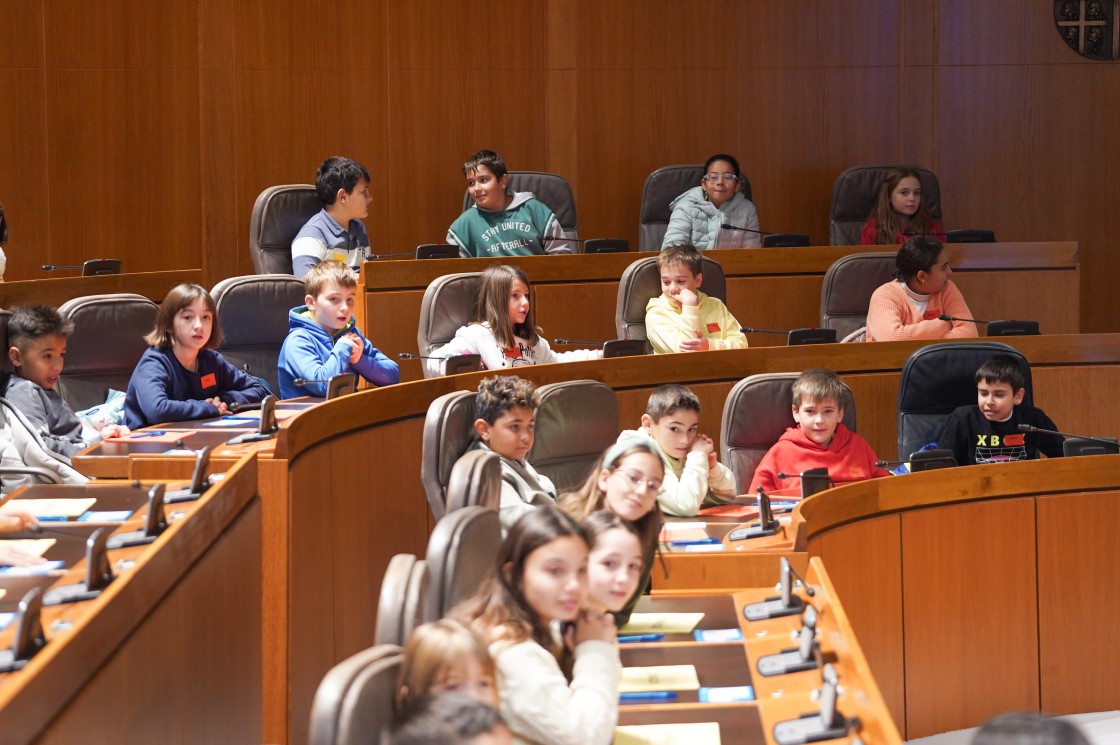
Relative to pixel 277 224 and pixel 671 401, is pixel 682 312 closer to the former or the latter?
pixel 671 401

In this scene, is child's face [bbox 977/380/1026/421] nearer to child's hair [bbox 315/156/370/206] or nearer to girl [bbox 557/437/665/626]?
girl [bbox 557/437/665/626]

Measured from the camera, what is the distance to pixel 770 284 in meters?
6.04

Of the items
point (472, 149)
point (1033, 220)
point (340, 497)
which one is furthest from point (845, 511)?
point (1033, 220)

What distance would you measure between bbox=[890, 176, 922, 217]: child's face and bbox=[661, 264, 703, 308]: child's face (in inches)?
69.9

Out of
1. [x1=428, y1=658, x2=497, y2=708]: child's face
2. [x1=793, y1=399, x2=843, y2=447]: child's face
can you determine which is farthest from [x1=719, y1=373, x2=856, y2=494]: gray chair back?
[x1=428, y1=658, x2=497, y2=708]: child's face

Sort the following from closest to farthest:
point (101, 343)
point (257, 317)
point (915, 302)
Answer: point (101, 343) < point (257, 317) < point (915, 302)

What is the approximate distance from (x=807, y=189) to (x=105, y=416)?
4888mm

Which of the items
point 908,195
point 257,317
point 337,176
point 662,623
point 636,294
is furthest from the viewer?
point 908,195

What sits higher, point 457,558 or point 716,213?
point 716,213

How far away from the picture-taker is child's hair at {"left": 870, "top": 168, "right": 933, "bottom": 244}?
6652 millimetres

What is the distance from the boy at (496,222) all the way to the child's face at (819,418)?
7.05 feet

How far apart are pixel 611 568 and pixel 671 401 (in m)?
1.59

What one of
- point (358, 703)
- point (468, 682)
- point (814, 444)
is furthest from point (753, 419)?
point (358, 703)

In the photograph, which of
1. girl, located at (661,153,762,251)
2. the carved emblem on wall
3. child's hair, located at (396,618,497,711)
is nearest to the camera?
child's hair, located at (396,618,497,711)
